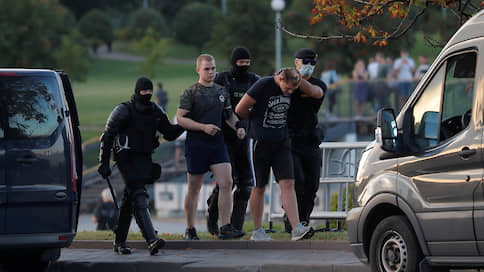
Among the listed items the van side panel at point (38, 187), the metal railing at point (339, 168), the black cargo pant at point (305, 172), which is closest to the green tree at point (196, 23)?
the metal railing at point (339, 168)

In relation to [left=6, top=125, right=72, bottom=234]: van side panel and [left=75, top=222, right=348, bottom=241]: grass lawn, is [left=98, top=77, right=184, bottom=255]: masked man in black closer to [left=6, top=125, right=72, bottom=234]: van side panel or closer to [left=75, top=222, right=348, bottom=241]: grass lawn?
[left=6, top=125, right=72, bottom=234]: van side panel

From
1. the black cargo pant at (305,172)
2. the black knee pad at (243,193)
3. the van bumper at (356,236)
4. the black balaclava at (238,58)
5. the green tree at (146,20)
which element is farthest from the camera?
the green tree at (146,20)

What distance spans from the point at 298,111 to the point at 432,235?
4.21 meters

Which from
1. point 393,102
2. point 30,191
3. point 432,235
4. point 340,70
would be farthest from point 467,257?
point 340,70

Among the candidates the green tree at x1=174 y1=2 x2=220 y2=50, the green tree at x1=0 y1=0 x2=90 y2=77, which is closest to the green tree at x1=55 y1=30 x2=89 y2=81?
the green tree at x1=0 y1=0 x2=90 y2=77

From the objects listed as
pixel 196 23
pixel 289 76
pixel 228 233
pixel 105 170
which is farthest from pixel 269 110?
pixel 196 23

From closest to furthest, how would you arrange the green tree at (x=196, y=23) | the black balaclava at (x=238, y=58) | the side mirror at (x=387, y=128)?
the side mirror at (x=387, y=128) → the black balaclava at (x=238, y=58) → the green tree at (x=196, y=23)

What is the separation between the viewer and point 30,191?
953cm

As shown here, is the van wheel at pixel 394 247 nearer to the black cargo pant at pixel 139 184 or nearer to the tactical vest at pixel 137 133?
the black cargo pant at pixel 139 184

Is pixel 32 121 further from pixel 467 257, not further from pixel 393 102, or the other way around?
pixel 393 102

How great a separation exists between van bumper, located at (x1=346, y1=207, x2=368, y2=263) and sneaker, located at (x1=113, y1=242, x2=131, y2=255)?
341 centimetres

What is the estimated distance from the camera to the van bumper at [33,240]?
372 inches

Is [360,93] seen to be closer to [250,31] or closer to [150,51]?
[250,31]

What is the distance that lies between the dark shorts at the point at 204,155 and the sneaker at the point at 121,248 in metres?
1.09
